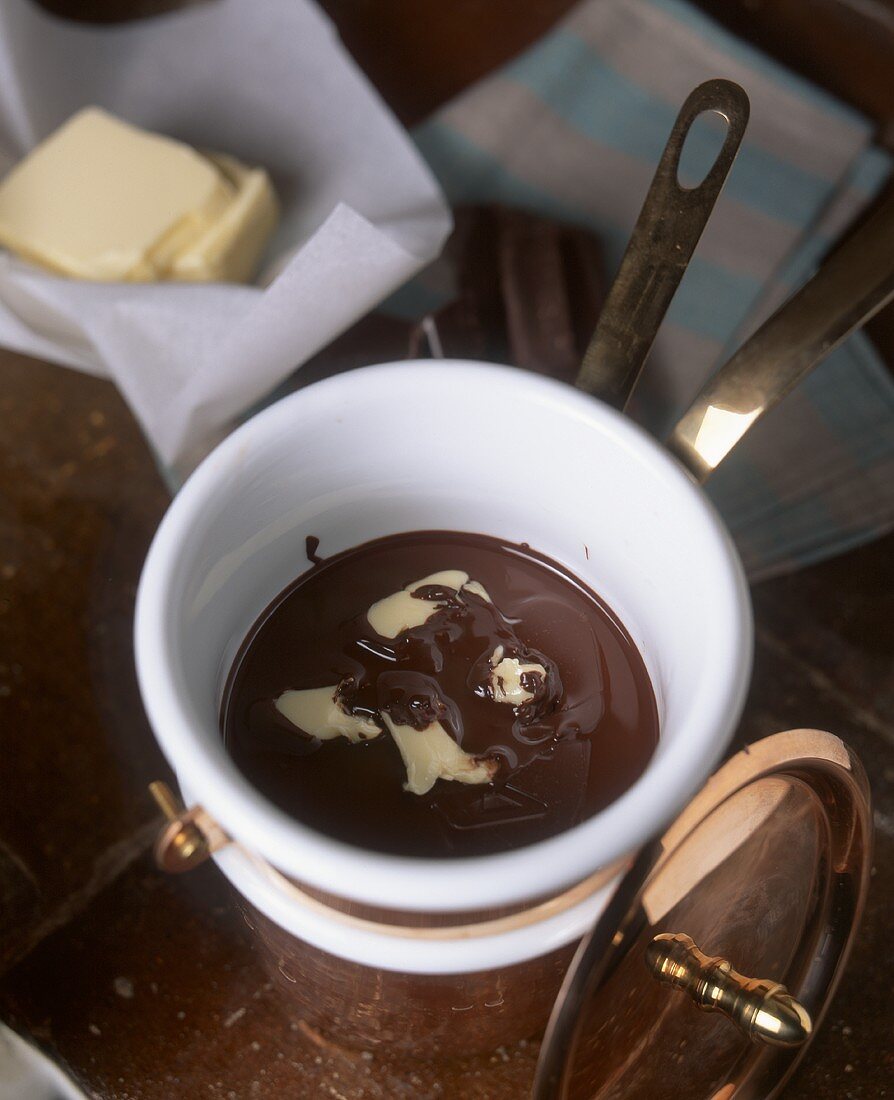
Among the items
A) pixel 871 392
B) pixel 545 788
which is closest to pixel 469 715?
pixel 545 788

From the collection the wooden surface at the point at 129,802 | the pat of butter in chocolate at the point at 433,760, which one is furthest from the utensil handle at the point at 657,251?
the wooden surface at the point at 129,802

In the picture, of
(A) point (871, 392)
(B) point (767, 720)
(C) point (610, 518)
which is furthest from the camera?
(A) point (871, 392)

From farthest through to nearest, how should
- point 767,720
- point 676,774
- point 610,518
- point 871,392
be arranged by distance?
point 871,392
point 767,720
point 610,518
point 676,774

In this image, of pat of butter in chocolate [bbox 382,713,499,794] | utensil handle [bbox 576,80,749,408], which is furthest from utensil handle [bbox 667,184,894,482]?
pat of butter in chocolate [bbox 382,713,499,794]

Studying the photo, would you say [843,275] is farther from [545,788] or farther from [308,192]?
[308,192]

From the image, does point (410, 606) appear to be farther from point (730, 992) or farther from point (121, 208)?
point (121, 208)

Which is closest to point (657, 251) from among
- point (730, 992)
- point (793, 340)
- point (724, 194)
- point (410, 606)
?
point (793, 340)
